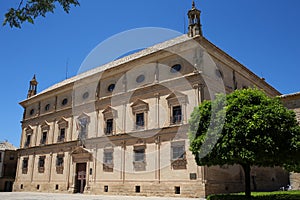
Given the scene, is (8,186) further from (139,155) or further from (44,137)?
(139,155)

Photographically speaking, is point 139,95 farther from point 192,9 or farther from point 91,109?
point 192,9

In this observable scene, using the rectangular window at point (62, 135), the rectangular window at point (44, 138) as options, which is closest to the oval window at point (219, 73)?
the rectangular window at point (62, 135)

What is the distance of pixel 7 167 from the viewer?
43.3 metres

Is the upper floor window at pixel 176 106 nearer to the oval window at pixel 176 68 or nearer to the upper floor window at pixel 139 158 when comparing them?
the oval window at pixel 176 68

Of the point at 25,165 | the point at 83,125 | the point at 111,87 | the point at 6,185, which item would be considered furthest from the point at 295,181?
the point at 6,185

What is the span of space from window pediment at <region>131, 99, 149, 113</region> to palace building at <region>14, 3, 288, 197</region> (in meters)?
0.09

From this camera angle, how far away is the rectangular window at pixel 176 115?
2295 centimetres

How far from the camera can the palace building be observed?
72.7 feet

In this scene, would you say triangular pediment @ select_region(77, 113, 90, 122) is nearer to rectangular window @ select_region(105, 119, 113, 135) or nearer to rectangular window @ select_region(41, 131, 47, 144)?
rectangular window @ select_region(105, 119, 113, 135)

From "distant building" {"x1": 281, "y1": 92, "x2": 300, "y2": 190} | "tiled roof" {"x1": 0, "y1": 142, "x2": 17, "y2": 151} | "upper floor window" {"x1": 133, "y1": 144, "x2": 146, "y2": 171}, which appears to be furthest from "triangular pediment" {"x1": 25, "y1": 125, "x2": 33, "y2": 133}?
"distant building" {"x1": 281, "y1": 92, "x2": 300, "y2": 190}

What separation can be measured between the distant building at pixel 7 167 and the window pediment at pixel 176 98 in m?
30.7

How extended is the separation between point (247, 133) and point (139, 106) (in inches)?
504

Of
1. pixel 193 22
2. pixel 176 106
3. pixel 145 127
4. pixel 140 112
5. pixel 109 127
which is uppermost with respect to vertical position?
pixel 193 22

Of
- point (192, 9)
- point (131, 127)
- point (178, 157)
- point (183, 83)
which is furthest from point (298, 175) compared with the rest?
point (192, 9)
